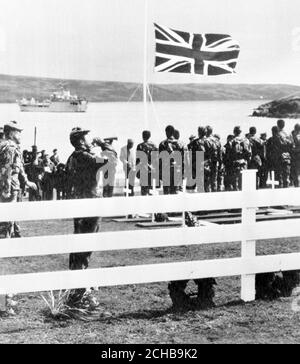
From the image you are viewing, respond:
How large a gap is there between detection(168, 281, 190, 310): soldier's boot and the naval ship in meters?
3.18

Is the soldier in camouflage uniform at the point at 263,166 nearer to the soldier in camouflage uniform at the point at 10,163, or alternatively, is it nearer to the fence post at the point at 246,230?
the soldier in camouflage uniform at the point at 10,163

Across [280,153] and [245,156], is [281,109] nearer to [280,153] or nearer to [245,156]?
[280,153]

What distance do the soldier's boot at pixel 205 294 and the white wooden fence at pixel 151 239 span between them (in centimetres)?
7

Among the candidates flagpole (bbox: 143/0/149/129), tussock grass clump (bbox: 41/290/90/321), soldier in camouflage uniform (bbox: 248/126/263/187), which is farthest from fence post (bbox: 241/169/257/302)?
soldier in camouflage uniform (bbox: 248/126/263/187)

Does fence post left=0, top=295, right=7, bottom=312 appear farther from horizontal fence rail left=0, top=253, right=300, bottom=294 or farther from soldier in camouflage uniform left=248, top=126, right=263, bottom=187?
soldier in camouflage uniform left=248, top=126, right=263, bottom=187

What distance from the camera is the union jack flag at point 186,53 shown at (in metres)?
7.79

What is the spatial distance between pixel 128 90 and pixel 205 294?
3867 mm

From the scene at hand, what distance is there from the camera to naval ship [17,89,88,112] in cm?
751

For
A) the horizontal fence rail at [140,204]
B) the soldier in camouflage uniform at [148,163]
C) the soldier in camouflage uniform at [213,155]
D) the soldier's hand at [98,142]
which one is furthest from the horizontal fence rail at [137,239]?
the soldier in camouflage uniform at [213,155]

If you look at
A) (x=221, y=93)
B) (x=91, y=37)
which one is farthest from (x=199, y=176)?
(x=91, y=37)

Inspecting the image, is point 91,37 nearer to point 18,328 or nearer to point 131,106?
point 131,106
